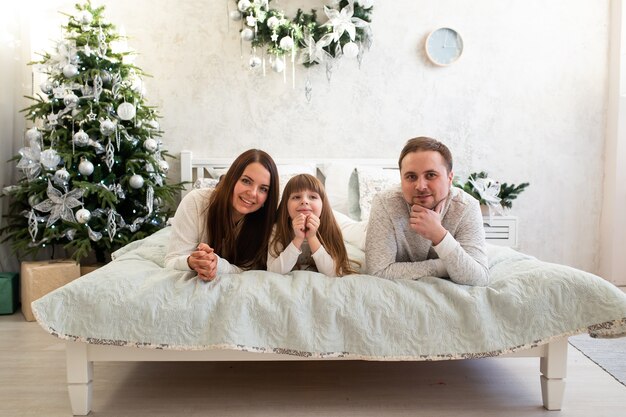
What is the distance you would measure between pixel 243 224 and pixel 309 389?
0.66m

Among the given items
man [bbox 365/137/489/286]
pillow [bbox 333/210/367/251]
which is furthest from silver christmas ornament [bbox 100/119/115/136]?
man [bbox 365/137/489/286]

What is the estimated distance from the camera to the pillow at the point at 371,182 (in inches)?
139

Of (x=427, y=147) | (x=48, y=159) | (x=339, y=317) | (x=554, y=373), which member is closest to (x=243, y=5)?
(x=48, y=159)

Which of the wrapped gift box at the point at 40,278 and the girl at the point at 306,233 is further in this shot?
the wrapped gift box at the point at 40,278

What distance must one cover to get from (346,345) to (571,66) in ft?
10.6

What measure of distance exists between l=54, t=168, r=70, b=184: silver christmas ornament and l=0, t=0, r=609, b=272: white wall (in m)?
0.94

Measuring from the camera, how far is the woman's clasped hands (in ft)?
6.49

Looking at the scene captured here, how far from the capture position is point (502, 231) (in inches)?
151

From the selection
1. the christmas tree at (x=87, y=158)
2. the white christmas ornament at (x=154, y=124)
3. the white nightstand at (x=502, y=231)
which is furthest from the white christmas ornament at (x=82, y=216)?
the white nightstand at (x=502, y=231)

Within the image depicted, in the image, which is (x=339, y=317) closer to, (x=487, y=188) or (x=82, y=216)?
(x=82, y=216)

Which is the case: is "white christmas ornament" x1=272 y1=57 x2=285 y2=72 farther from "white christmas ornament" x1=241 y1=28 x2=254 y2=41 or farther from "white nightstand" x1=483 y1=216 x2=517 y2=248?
"white nightstand" x1=483 y1=216 x2=517 y2=248

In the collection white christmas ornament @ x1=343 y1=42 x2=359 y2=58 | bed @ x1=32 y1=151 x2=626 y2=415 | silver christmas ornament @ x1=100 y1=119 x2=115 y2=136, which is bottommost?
bed @ x1=32 y1=151 x2=626 y2=415

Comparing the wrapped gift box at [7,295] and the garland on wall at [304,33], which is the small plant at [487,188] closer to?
the garland on wall at [304,33]

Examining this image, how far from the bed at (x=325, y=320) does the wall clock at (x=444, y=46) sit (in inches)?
97.3
